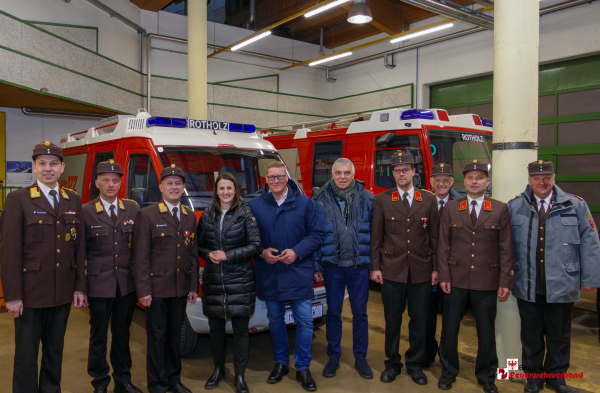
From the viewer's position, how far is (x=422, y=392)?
3.59 m

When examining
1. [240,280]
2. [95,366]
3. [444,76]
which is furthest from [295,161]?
[444,76]

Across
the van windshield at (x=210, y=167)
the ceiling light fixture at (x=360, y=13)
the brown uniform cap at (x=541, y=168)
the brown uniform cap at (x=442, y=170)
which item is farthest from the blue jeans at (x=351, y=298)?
the ceiling light fixture at (x=360, y=13)

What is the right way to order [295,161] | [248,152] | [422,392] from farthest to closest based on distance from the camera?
1. [295,161]
2. [248,152]
3. [422,392]

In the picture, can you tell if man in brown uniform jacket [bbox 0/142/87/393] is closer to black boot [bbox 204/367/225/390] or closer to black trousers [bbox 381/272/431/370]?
black boot [bbox 204/367/225/390]

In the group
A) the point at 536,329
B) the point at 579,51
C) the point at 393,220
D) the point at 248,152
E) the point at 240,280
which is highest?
the point at 579,51

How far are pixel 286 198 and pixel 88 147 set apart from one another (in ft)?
11.3

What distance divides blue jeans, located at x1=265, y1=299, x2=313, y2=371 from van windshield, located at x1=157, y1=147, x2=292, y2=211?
1.23 m

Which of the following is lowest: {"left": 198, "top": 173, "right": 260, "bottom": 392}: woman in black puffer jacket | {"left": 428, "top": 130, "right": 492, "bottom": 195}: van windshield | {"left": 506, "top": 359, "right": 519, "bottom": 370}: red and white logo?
{"left": 506, "top": 359, "right": 519, "bottom": 370}: red and white logo

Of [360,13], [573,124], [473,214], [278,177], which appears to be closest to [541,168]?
[473,214]

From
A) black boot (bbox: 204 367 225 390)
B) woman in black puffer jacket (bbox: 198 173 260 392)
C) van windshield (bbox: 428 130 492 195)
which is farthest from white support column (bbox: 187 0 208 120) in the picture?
black boot (bbox: 204 367 225 390)

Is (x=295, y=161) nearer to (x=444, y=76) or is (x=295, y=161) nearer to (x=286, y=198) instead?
(x=286, y=198)

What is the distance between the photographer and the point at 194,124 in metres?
5.18

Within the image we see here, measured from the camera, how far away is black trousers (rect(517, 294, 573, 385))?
11.5 ft

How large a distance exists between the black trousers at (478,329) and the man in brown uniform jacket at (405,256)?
19 cm
